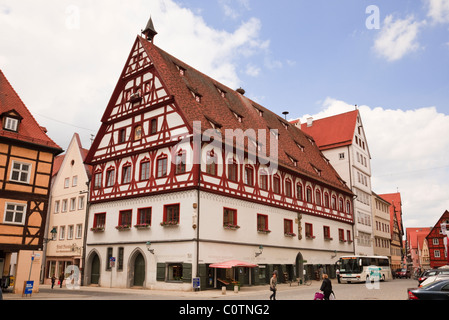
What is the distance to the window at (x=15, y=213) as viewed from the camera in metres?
25.9

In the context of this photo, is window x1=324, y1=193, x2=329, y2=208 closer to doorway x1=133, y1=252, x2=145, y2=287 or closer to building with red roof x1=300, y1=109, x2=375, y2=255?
building with red roof x1=300, y1=109, x2=375, y2=255

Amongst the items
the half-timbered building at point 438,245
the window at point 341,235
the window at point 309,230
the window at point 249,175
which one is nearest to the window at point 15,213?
the window at point 249,175

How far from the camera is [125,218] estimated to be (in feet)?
108

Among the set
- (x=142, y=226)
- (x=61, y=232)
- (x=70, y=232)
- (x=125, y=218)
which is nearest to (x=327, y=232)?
(x=142, y=226)

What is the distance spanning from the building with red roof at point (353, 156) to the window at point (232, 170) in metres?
25.4

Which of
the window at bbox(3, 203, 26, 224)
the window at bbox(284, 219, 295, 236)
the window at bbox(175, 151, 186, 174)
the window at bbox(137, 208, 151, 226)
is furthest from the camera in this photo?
the window at bbox(284, 219, 295, 236)

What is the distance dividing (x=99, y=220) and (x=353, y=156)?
33.6 metres

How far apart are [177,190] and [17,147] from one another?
434 inches

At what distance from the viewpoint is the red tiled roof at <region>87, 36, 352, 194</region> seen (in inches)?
1256

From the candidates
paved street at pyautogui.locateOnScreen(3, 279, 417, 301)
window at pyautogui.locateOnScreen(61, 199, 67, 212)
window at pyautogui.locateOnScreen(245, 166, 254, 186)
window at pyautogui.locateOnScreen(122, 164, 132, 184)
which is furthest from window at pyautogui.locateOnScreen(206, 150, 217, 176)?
window at pyautogui.locateOnScreen(61, 199, 67, 212)

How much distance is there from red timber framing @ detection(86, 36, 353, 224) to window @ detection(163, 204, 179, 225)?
4.37 feet

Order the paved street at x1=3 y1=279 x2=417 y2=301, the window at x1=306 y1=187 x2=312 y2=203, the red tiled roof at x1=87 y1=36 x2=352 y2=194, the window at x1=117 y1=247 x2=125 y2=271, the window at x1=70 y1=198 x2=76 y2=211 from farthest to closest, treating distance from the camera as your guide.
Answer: the window at x1=306 y1=187 x2=312 y2=203, the window at x1=70 y1=198 x2=76 y2=211, the window at x1=117 y1=247 x2=125 y2=271, the red tiled roof at x1=87 y1=36 x2=352 y2=194, the paved street at x1=3 y1=279 x2=417 y2=301

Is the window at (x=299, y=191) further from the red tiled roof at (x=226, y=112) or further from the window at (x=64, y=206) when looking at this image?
the window at (x=64, y=206)
